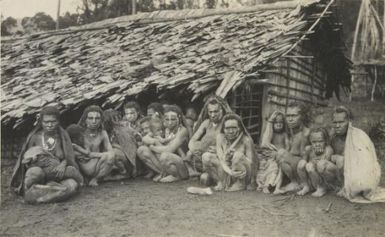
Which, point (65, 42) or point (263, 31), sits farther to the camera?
point (65, 42)

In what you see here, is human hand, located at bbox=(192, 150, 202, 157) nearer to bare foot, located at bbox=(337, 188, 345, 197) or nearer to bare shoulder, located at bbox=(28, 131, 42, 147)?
bare foot, located at bbox=(337, 188, 345, 197)

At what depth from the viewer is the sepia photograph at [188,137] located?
501 centimetres

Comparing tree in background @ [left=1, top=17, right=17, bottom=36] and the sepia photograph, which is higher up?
tree in background @ [left=1, top=17, right=17, bottom=36]

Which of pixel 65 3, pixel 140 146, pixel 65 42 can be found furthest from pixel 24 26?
pixel 140 146

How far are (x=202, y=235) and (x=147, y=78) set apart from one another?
3.93 m

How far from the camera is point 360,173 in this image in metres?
5.21

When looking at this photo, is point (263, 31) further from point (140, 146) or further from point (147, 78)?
point (140, 146)

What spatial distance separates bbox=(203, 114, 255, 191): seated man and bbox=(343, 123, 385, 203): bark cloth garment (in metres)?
1.15

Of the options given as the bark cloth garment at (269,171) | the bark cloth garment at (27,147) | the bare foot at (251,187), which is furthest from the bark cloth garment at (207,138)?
the bark cloth garment at (27,147)

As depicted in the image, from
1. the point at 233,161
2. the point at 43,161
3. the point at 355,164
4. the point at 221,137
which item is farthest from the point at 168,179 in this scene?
the point at 355,164

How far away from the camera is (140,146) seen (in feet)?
22.3

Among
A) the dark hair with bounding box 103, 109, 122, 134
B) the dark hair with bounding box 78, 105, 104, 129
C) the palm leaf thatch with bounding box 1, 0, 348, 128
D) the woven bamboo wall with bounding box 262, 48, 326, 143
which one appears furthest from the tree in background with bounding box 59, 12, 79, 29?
the dark hair with bounding box 78, 105, 104, 129

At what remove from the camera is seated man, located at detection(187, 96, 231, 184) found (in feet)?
21.2

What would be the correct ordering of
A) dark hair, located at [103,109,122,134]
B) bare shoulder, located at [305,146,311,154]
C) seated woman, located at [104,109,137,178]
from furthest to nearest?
dark hair, located at [103,109,122,134], seated woman, located at [104,109,137,178], bare shoulder, located at [305,146,311,154]
